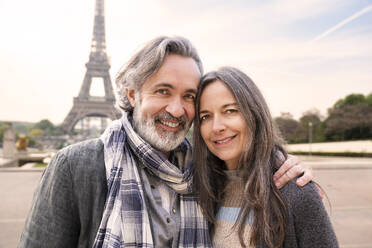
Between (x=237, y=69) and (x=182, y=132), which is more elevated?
(x=237, y=69)

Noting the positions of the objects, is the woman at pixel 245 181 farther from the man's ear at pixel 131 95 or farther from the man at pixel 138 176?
the man's ear at pixel 131 95

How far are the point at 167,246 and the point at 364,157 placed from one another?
1002 inches

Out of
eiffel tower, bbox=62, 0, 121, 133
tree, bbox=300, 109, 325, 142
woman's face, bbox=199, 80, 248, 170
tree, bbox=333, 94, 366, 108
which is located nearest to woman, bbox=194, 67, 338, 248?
woman's face, bbox=199, 80, 248, 170

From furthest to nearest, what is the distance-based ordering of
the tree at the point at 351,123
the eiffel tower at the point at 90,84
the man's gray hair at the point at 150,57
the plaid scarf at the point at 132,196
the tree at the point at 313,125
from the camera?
the tree at the point at 313,125
the eiffel tower at the point at 90,84
the tree at the point at 351,123
the man's gray hair at the point at 150,57
the plaid scarf at the point at 132,196

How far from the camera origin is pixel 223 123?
1.79 metres

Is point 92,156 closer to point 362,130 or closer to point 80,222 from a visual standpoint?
point 80,222

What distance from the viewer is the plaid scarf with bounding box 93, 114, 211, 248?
152 centimetres

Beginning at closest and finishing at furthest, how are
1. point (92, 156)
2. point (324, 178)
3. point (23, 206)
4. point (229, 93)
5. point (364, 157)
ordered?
point (92, 156), point (229, 93), point (23, 206), point (324, 178), point (364, 157)

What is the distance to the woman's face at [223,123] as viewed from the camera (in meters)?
1.79

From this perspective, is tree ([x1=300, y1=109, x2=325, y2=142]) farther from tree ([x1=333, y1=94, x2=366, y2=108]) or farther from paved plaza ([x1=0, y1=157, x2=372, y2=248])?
paved plaza ([x1=0, y1=157, x2=372, y2=248])

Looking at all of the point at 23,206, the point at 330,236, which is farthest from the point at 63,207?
the point at 23,206

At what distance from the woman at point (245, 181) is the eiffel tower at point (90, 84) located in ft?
112

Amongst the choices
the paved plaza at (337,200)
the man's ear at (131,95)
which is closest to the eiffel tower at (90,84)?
the paved plaza at (337,200)

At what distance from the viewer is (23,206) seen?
5.89 m
